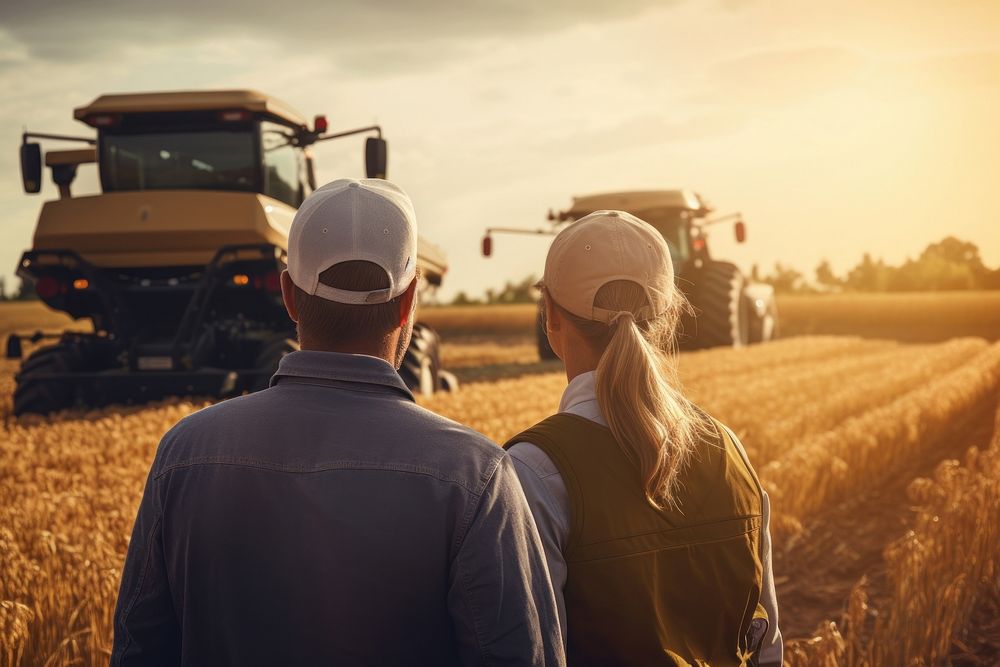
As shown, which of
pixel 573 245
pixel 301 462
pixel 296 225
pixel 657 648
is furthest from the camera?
pixel 573 245

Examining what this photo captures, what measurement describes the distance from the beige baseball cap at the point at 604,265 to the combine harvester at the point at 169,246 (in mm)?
7299

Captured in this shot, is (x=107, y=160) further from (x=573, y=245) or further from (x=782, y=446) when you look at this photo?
(x=573, y=245)

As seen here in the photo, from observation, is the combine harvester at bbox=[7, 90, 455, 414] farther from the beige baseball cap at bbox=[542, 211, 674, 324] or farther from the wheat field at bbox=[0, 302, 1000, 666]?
the beige baseball cap at bbox=[542, 211, 674, 324]

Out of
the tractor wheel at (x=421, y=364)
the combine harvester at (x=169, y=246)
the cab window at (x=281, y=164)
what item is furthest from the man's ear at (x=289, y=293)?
the cab window at (x=281, y=164)

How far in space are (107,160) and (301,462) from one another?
9585 mm

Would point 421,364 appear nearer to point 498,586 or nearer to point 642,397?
point 642,397

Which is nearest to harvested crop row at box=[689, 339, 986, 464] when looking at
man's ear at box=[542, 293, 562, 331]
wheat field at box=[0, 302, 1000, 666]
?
wheat field at box=[0, 302, 1000, 666]

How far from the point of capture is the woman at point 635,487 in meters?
1.91

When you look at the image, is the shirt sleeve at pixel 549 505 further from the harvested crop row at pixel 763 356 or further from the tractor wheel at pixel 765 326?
the tractor wheel at pixel 765 326

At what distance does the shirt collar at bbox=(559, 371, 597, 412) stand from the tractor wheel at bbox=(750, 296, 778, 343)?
23.2 m

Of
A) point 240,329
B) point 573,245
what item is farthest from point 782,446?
point 573,245

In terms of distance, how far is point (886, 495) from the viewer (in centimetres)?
795

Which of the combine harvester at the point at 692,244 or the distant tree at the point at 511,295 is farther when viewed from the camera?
the distant tree at the point at 511,295

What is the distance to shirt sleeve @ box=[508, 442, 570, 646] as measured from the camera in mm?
1855
